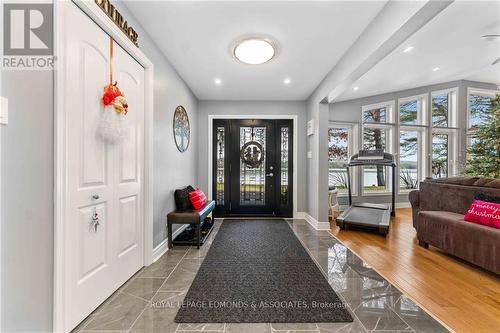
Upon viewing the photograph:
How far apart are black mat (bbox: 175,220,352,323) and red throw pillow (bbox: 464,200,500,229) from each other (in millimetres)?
1945

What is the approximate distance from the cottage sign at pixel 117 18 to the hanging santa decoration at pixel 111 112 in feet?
0.57

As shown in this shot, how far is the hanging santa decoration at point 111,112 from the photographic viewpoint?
168cm

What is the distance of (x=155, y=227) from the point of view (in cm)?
252

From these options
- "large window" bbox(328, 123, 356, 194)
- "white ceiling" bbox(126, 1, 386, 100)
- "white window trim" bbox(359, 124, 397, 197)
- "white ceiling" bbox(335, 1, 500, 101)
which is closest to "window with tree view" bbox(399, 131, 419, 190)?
"white window trim" bbox(359, 124, 397, 197)

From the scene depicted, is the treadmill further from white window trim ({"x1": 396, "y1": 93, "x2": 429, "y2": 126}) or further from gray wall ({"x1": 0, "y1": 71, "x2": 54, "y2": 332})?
gray wall ({"x1": 0, "y1": 71, "x2": 54, "y2": 332})

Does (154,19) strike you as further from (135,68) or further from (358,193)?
(358,193)

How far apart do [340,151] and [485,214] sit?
3279 millimetres

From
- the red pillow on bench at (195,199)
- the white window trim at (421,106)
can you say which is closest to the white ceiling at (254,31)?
the red pillow on bench at (195,199)

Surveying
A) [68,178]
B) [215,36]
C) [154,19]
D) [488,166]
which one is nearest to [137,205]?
[68,178]

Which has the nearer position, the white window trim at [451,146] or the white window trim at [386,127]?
the white window trim at [386,127]

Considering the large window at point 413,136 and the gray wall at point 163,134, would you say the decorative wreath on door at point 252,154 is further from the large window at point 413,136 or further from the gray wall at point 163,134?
the large window at point 413,136

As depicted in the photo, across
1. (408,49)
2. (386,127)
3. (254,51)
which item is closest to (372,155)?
(386,127)

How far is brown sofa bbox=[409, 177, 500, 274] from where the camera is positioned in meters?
2.16

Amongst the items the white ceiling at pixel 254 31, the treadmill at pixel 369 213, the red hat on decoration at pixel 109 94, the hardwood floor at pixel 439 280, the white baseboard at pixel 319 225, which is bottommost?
the hardwood floor at pixel 439 280
